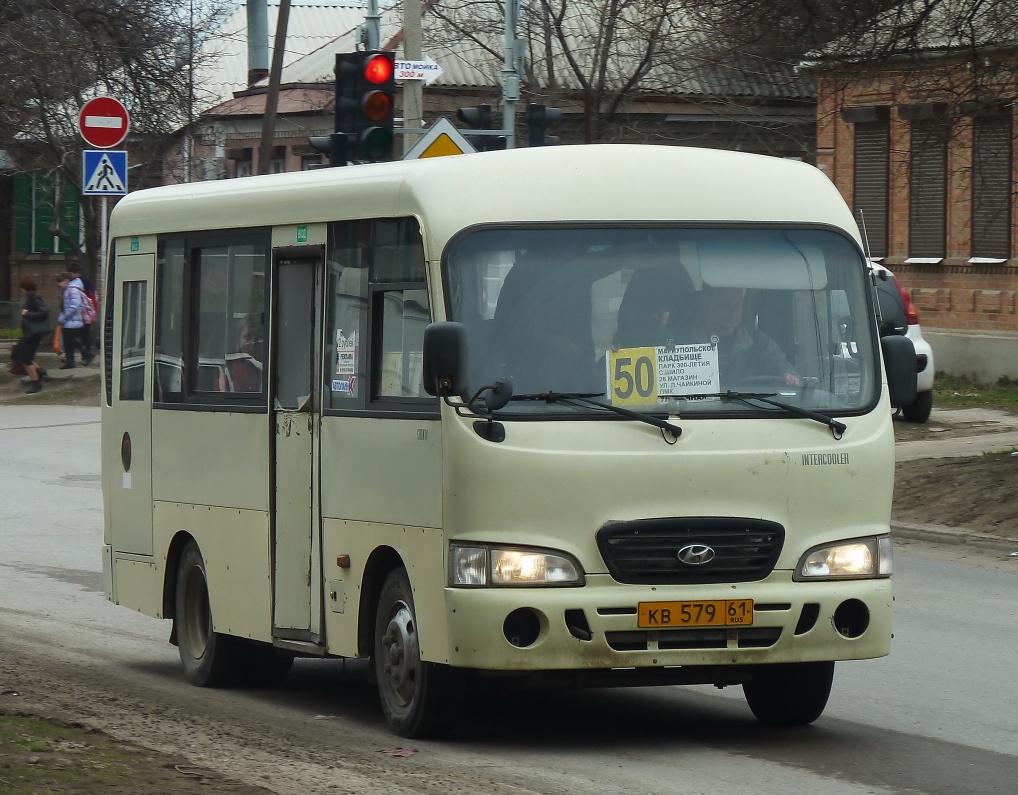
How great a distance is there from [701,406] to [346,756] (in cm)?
191

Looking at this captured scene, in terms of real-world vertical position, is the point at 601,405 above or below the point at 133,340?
below

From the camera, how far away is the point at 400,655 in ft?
27.7

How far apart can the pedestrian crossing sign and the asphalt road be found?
807 cm

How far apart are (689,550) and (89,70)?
26.8m

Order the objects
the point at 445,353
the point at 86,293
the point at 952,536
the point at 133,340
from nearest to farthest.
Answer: the point at 445,353, the point at 133,340, the point at 952,536, the point at 86,293

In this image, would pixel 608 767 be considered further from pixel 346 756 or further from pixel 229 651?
pixel 229 651

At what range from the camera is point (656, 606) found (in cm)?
792

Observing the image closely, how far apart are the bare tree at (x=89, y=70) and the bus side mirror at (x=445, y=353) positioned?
2205 cm

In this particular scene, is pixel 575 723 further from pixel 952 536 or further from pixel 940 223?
pixel 940 223

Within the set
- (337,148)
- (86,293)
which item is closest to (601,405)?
(337,148)

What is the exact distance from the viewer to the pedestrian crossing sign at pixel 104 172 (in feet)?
68.2

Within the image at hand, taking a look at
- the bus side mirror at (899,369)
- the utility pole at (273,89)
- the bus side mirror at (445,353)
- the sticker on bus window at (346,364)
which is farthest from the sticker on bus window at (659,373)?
the utility pole at (273,89)

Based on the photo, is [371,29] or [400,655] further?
[371,29]

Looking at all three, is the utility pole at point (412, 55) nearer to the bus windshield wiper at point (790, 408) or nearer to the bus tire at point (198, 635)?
the bus tire at point (198, 635)
